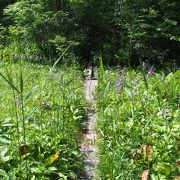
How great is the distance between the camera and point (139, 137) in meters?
3.59

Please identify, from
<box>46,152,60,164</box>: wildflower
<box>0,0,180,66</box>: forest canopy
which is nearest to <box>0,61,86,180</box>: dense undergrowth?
<box>46,152,60,164</box>: wildflower

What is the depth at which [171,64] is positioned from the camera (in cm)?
841

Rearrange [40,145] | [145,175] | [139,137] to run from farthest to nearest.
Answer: [139,137]
[40,145]
[145,175]

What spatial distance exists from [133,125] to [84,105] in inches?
61.7

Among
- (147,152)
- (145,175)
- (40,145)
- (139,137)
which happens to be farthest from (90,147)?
(145,175)

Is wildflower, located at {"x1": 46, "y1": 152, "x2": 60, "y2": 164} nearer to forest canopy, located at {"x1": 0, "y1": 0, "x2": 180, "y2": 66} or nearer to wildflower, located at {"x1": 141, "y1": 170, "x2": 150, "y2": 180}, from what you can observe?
wildflower, located at {"x1": 141, "y1": 170, "x2": 150, "y2": 180}

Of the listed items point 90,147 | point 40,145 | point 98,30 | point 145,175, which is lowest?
point 90,147

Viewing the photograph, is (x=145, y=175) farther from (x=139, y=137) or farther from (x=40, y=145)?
(x=40, y=145)

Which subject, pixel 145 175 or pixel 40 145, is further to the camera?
pixel 40 145

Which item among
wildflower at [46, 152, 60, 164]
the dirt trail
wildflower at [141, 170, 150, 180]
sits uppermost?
wildflower at [46, 152, 60, 164]

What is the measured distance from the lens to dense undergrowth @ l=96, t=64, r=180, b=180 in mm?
2990

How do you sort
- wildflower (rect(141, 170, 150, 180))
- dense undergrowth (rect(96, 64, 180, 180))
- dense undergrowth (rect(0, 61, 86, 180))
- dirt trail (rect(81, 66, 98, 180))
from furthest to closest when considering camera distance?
dirt trail (rect(81, 66, 98, 180)), dense undergrowth (rect(96, 64, 180, 180)), wildflower (rect(141, 170, 150, 180)), dense undergrowth (rect(0, 61, 86, 180))

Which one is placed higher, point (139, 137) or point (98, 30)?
point (98, 30)

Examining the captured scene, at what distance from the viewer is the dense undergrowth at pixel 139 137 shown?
2.99 metres
